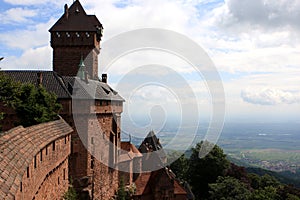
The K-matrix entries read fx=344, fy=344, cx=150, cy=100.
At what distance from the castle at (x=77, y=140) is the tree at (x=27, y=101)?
1743 mm

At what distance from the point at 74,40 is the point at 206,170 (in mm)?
28412

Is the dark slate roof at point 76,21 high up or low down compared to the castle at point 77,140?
up

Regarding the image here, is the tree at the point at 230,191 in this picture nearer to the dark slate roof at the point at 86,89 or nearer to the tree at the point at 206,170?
the tree at the point at 206,170

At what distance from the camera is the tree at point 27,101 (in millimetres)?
20562

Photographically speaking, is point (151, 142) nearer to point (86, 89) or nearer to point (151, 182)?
point (151, 182)

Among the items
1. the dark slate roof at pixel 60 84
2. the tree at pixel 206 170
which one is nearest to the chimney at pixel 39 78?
the dark slate roof at pixel 60 84

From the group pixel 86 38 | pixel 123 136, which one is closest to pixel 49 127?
pixel 86 38

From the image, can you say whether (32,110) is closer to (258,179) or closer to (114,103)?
(114,103)

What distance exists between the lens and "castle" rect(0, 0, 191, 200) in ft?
30.8

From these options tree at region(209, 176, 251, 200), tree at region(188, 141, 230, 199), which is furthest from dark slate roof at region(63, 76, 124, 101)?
tree at region(188, 141, 230, 199)

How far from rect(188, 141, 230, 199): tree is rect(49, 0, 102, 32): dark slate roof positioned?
2696 cm

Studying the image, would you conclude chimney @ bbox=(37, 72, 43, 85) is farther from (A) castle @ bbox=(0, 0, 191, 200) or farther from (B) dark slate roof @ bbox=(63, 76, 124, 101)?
(B) dark slate roof @ bbox=(63, 76, 124, 101)

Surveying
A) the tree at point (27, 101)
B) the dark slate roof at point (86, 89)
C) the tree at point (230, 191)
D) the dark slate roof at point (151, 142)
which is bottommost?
the tree at point (230, 191)

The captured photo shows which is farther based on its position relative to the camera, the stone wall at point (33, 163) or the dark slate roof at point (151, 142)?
the dark slate roof at point (151, 142)
